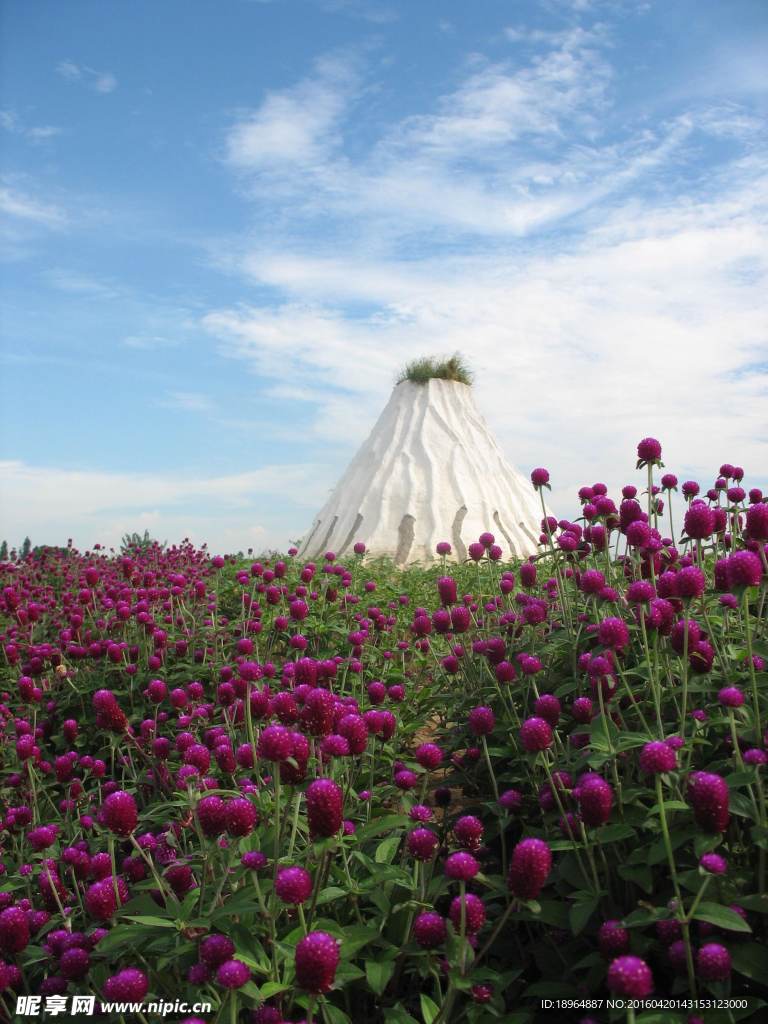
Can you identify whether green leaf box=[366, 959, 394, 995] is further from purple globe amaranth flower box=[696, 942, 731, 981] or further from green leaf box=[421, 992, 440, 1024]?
purple globe amaranth flower box=[696, 942, 731, 981]

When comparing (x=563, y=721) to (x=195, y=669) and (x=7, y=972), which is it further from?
(x=195, y=669)

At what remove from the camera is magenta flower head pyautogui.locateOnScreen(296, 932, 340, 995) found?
1954mm

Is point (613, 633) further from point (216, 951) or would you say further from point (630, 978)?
point (216, 951)

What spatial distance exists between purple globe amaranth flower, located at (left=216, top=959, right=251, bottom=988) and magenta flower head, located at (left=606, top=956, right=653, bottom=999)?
3.08 ft

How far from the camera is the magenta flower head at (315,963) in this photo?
1954 mm

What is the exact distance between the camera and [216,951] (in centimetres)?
218

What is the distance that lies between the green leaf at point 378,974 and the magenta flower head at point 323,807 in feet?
1.73

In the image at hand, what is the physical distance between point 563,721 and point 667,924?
1.18 m

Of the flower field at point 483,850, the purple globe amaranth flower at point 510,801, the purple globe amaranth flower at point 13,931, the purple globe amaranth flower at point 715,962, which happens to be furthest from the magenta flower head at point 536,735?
the purple globe amaranth flower at point 13,931

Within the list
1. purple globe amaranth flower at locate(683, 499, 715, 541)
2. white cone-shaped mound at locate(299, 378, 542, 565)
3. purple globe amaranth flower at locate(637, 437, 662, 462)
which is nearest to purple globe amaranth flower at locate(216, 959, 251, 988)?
purple globe amaranth flower at locate(683, 499, 715, 541)

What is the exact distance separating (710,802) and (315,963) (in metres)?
1.14

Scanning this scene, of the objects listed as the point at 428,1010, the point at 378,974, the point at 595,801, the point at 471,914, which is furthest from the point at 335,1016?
the point at 595,801

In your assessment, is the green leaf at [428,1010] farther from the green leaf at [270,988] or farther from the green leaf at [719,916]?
the green leaf at [719,916]

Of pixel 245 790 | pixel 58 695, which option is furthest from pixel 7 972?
pixel 58 695
